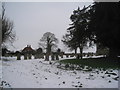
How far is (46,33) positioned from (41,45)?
3978 mm

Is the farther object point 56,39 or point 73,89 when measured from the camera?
point 56,39

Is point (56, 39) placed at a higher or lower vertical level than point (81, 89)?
higher

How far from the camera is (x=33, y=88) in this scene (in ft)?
25.2

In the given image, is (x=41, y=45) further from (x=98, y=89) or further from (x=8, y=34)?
(x=98, y=89)

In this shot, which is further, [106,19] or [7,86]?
[106,19]

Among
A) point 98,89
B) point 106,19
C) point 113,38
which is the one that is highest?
point 106,19

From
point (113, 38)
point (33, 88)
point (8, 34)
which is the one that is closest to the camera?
point (33, 88)

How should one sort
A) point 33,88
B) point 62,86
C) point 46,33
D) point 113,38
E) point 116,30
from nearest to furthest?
point 33,88 < point 62,86 < point 116,30 < point 113,38 < point 46,33

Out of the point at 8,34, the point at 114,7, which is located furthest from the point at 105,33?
the point at 8,34

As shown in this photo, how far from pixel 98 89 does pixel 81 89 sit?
2.31 feet

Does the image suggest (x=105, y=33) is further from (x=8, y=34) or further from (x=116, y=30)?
(x=8, y=34)

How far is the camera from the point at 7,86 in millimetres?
8008

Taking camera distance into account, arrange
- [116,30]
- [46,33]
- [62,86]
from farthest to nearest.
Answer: [46,33] → [116,30] → [62,86]

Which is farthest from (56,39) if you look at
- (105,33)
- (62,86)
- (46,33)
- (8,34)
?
(62,86)
